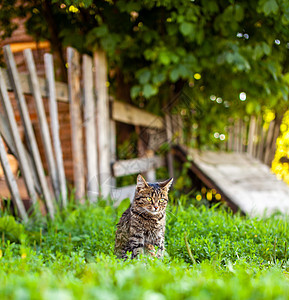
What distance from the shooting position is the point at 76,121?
436 centimetres

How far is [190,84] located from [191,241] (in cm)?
488

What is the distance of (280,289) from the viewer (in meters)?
1.35

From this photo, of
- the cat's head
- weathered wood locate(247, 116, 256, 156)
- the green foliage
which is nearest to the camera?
the cat's head

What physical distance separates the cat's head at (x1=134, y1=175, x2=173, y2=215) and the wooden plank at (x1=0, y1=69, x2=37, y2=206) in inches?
73.9

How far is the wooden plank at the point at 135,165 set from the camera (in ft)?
16.4

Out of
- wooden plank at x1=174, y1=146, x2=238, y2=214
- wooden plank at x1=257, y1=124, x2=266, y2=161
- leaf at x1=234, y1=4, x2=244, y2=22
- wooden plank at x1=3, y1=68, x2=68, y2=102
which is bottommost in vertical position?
wooden plank at x1=257, y1=124, x2=266, y2=161

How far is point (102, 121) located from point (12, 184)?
1651 millimetres

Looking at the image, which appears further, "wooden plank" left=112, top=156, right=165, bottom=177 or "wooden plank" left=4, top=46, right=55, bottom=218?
"wooden plank" left=112, top=156, right=165, bottom=177

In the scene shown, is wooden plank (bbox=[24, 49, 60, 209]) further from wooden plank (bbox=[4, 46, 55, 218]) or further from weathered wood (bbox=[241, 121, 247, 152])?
weathered wood (bbox=[241, 121, 247, 152])

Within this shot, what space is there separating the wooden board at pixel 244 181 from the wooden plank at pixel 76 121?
2.07 meters

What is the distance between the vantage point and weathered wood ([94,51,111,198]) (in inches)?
183

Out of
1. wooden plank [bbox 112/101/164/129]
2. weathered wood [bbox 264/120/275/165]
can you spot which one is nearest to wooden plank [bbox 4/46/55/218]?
wooden plank [bbox 112/101/164/129]

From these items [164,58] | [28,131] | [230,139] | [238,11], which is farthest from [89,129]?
[230,139]

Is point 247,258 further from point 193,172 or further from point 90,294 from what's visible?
point 193,172
